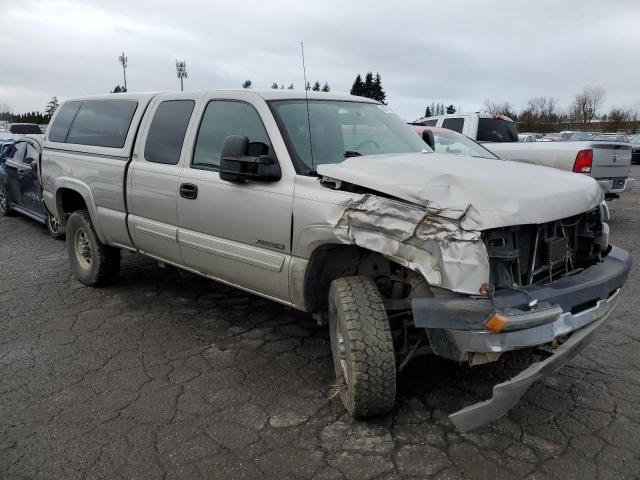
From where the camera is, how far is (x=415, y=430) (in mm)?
3000

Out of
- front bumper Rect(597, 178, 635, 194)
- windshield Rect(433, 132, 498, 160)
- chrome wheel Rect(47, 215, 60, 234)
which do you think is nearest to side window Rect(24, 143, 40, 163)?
chrome wheel Rect(47, 215, 60, 234)

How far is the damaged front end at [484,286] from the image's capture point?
8.15ft

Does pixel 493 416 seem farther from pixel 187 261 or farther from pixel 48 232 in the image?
pixel 48 232

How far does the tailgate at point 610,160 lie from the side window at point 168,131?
6.56 meters

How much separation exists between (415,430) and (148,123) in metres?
3.36

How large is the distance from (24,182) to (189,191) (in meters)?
6.44

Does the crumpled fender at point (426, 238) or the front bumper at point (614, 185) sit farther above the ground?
the crumpled fender at point (426, 238)

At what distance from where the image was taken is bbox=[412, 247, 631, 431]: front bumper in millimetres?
2471

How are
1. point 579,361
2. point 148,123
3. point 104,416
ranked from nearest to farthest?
point 104,416
point 579,361
point 148,123

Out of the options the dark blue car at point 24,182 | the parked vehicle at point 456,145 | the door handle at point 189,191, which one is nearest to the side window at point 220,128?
the door handle at point 189,191

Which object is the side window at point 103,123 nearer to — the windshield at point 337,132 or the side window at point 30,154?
the windshield at point 337,132

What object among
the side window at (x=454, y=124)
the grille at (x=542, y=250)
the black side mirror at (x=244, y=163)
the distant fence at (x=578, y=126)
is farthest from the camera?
the distant fence at (x=578, y=126)

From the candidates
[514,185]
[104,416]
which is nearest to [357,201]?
[514,185]

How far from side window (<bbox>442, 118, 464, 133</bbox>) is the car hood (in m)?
7.82
